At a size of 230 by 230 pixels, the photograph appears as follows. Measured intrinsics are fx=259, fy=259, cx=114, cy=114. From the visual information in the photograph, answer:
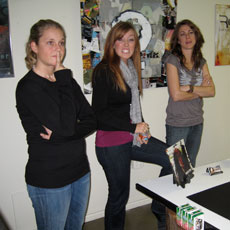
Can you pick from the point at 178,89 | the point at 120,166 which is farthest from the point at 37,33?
the point at 178,89

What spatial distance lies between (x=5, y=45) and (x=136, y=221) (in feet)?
5.84

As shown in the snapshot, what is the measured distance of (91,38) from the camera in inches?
79.4

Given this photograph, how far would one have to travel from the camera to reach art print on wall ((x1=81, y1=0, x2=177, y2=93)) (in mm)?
2000

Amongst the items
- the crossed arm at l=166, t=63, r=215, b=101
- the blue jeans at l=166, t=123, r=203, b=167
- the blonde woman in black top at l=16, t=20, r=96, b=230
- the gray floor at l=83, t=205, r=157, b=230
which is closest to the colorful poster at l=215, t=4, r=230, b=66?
the crossed arm at l=166, t=63, r=215, b=101

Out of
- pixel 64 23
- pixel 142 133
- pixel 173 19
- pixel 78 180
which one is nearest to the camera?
pixel 78 180

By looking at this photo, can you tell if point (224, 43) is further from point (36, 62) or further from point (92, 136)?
point (36, 62)

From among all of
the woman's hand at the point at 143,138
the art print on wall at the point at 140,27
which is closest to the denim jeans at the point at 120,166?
the woman's hand at the point at 143,138

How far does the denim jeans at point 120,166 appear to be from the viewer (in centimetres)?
164

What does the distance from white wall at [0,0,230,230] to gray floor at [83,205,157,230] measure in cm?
6

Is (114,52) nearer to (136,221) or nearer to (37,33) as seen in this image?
(37,33)

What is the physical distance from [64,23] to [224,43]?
1.73 metres

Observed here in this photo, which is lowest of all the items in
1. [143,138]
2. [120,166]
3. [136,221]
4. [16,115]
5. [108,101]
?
[136,221]

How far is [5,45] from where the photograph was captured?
1749mm

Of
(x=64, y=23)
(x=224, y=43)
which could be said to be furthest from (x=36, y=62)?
(x=224, y=43)
